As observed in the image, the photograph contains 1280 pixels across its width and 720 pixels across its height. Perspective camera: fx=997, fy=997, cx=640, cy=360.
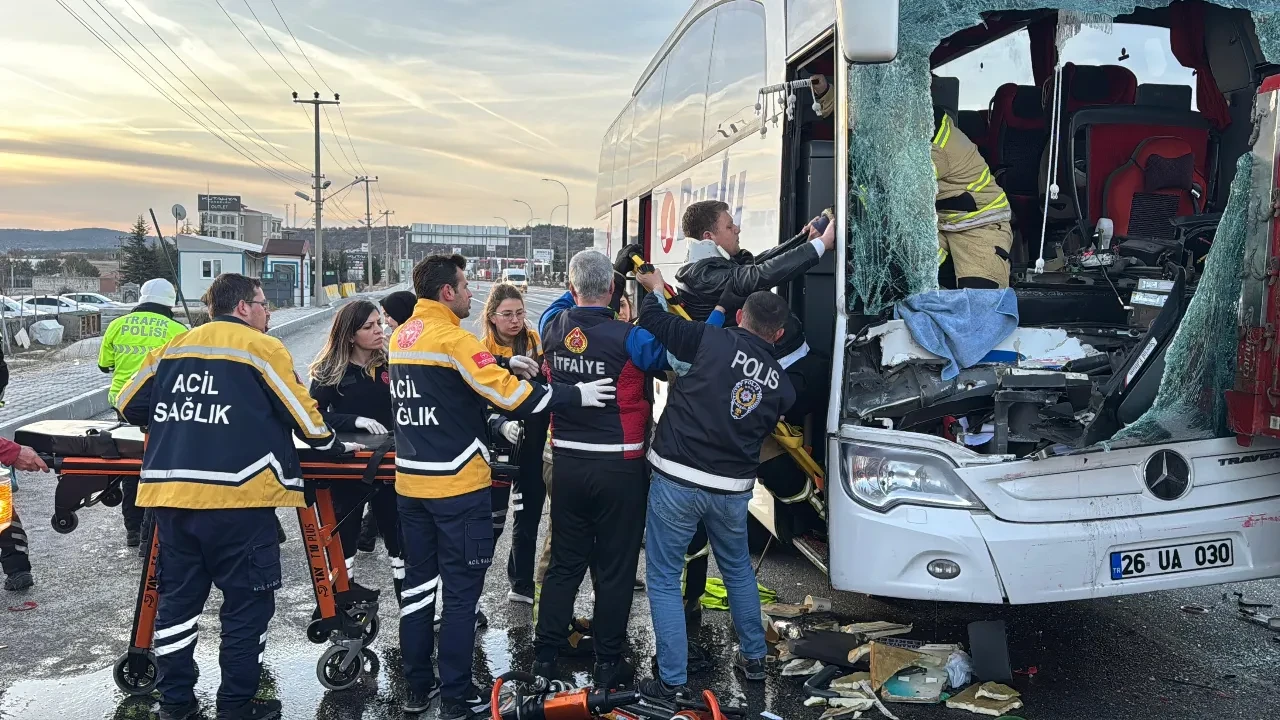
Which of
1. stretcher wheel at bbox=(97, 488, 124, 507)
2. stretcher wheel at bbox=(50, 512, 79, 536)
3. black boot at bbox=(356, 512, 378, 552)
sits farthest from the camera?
black boot at bbox=(356, 512, 378, 552)

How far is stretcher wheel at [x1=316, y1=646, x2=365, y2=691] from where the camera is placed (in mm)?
4309

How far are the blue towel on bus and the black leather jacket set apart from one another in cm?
49

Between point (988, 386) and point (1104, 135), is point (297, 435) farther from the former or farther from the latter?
point (1104, 135)

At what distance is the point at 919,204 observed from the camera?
435 centimetres

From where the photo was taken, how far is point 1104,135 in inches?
227

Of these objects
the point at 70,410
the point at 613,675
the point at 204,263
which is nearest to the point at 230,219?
the point at 204,263

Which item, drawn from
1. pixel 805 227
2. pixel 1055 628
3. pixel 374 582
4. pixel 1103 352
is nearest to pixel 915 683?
pixel 1055 628

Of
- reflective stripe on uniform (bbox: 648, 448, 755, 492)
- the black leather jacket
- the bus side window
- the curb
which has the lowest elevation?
the curb

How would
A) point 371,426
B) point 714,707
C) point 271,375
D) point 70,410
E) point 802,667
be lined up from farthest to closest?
point 70,410, point 371,426, point 802,667, point 271,375, point 714,707

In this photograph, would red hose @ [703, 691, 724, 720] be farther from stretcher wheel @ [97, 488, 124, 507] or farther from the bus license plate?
stretcher wheel @ [97, 488, 124, 507]

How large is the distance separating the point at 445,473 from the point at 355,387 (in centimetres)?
133

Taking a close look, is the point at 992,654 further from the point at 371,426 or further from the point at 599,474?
the point at 371,426

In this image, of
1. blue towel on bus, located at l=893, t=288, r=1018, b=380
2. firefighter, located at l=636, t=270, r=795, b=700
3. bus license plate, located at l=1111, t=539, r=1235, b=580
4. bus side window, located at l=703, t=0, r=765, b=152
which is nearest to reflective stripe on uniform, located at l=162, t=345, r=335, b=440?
firefighter, located at l=636, t=270, r=795, b=700

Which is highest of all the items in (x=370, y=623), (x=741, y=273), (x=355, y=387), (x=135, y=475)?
(x=741, y=273)
